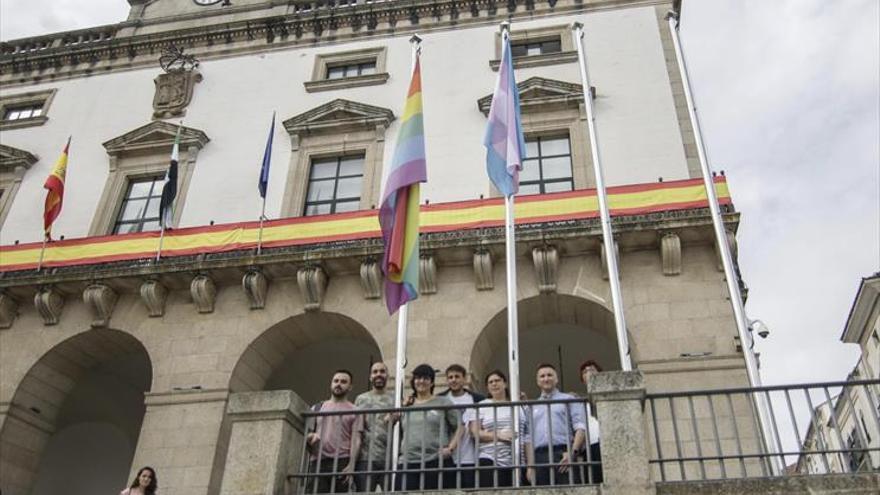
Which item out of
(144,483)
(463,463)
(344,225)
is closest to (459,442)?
(463,463)

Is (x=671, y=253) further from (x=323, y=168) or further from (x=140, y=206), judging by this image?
(x=140, y=206)

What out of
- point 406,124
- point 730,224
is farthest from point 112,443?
point 730,224

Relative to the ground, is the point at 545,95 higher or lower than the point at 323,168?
higher

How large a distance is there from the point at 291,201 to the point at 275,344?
12.2 ft

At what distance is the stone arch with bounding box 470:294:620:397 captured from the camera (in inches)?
574

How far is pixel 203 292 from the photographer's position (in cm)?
1547

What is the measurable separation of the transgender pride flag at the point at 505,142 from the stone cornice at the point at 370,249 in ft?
7.86

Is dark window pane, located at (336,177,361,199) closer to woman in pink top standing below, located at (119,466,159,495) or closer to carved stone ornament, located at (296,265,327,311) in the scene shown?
carved stone ornament, located at (296,265,327,311)

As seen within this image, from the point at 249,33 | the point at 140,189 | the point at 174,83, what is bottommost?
the point at 140,189

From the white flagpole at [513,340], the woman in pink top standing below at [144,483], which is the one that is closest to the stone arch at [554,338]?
the white flagpole at [513,340]

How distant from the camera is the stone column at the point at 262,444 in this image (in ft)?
26.7

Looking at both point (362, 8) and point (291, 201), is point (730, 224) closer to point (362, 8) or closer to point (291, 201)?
point (291, 201)

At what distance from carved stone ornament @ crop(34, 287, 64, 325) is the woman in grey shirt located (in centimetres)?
1076

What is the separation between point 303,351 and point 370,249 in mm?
3700
